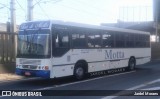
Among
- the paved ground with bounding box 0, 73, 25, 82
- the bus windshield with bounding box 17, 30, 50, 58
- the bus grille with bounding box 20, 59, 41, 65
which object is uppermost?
the bus windshield with bounding box 17, 30, 50, 58

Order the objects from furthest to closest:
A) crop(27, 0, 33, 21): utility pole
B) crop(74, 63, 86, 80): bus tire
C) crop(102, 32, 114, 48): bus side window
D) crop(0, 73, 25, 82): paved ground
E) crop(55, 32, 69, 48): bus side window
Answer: crop(27, 0, 33, 21): utility pole, crop(102, 32, 114, 48): bus side window, crop(0, 73, 25, 82): paved ground, crop(74, 63, 86, 80): bus tire, crop(55, 32, 69, 48): bus side window

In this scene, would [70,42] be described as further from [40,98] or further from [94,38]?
[40,98]

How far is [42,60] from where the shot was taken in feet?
51.5

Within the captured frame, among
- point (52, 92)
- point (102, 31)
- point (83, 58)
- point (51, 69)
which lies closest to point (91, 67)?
point (83, 58)

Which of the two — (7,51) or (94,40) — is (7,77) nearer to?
(7,51)

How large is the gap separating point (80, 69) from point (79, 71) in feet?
0.51

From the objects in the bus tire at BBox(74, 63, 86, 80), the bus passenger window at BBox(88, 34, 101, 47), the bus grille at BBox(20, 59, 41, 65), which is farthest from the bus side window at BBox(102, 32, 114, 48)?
the bus grille at BBox(20, 59, 41, 65)

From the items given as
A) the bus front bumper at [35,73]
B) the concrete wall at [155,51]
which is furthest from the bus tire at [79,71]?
the concrete wall at [155,51]

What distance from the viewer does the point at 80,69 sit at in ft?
58.7

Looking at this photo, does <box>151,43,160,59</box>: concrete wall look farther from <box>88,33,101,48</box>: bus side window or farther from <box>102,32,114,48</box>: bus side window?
<box>88,33,101,48</box>: bus side window

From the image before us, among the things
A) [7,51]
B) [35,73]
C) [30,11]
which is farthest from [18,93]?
[30,11]

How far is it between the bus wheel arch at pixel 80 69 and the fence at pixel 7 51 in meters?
5.31

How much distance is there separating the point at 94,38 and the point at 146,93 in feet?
22.2

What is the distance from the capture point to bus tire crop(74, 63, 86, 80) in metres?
17.6
